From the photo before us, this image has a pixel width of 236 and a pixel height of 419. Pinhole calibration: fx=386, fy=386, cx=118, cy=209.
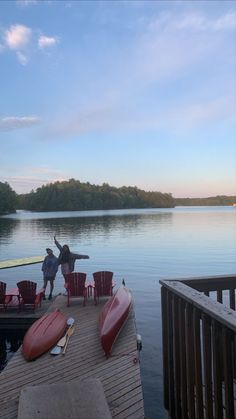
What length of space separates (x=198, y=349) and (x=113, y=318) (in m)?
6.03

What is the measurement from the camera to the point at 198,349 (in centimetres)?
362

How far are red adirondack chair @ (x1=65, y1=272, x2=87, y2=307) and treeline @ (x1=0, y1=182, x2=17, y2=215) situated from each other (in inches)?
5407

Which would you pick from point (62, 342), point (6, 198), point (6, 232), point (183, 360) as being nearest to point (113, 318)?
point (62, 342)

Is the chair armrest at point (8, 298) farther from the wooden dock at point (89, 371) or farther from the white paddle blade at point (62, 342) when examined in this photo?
the white paddle blade at point (62, 342)

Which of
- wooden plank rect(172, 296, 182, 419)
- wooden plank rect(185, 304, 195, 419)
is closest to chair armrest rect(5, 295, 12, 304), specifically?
wooden plank rect(172, 296, 182, 419)

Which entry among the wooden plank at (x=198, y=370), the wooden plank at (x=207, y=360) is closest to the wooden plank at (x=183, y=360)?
the wooden plank at (x=198, y=370)

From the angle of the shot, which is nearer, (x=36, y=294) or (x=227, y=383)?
(x=227, y=383)

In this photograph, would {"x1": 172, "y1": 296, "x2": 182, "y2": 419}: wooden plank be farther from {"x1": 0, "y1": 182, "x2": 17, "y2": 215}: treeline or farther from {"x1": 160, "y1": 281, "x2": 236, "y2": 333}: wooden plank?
{"x1": 0, "y1": 182, "x2": 17, "y2": 215}: treeline

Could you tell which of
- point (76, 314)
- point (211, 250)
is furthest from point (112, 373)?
point (211, 250)

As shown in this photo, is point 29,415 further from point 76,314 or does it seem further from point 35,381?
point 76,314

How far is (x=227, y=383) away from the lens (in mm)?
2967

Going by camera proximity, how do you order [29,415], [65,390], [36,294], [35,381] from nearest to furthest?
[29,415] < [65,390] < [35,381] < [36,294]

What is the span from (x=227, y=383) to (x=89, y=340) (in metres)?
6.46

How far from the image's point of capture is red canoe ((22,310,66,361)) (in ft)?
26.9
